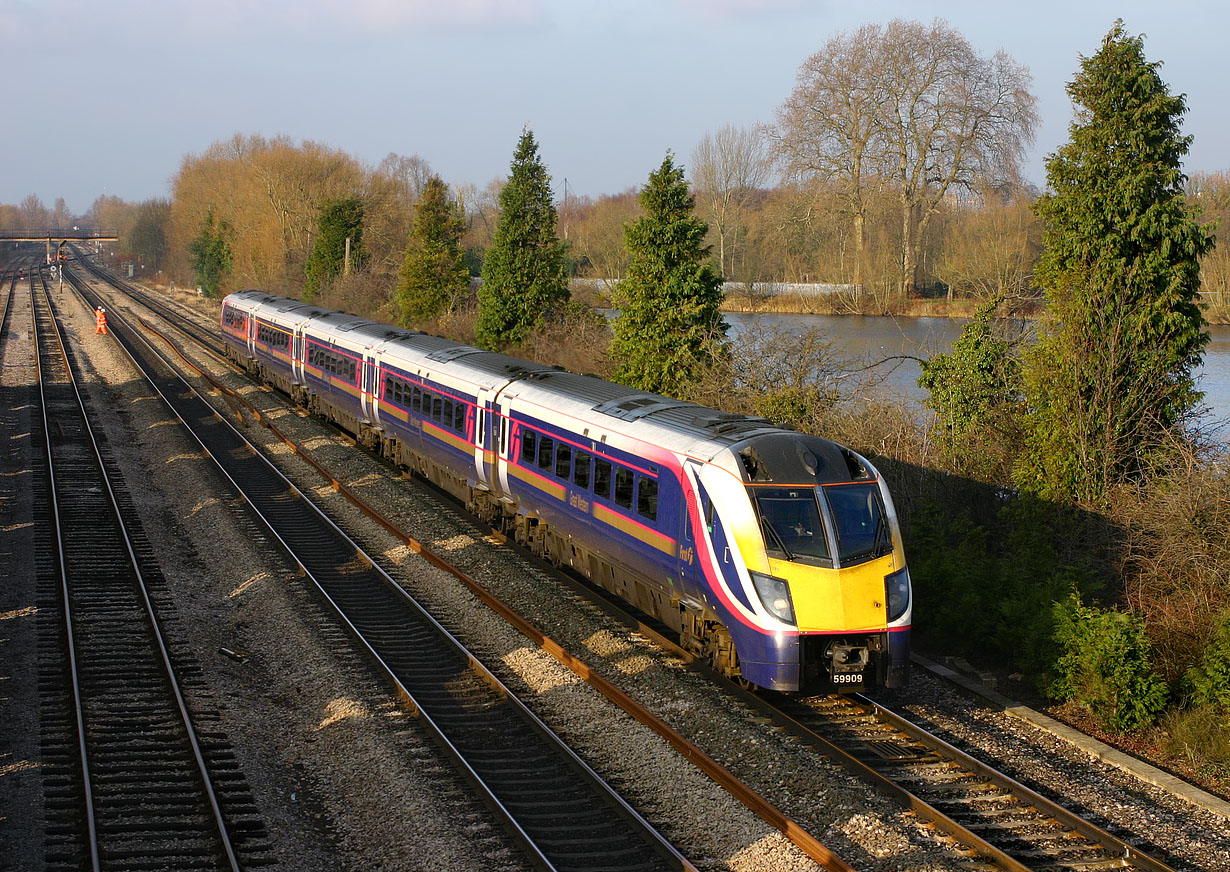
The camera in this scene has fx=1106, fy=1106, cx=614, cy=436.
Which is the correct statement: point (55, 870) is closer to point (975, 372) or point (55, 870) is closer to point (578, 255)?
point (975, 372)

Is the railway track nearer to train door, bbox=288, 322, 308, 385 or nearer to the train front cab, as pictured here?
the train front cab

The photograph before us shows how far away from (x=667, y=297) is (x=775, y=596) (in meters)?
13.3

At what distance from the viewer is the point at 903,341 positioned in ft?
97.7

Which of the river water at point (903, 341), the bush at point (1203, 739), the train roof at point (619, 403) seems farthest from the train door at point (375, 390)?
the bush at point (1203, 739)

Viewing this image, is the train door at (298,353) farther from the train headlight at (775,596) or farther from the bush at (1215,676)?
the bush at (1215,676)

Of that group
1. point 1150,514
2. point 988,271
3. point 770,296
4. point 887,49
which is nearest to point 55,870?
point 1150,514

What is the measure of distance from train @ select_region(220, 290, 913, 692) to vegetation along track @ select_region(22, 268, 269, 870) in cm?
466

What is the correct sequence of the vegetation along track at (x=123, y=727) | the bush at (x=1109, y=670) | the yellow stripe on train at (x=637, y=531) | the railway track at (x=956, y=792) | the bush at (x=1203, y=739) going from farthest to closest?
the yellow stripe on train at (x=637, y=531), the bush at (x=1109, y=670), the bush at (x=1203, y=739), the vegetation along track at (x=123, y=727), the railway track at (x=956, y=792)

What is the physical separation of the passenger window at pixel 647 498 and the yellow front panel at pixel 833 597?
85.3 inches

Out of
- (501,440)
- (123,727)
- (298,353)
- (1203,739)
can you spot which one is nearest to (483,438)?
(501,440)

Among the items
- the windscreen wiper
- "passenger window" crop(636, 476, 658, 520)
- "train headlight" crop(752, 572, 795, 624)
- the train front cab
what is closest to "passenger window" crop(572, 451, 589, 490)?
"passenger window" crop(636, 476, 658, 520)

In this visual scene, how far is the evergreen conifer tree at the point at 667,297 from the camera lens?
2253cm

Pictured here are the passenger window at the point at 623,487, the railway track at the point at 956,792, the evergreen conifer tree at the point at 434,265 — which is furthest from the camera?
the evergreen conifer tree at the point at 434,265

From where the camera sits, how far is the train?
1020 cm
